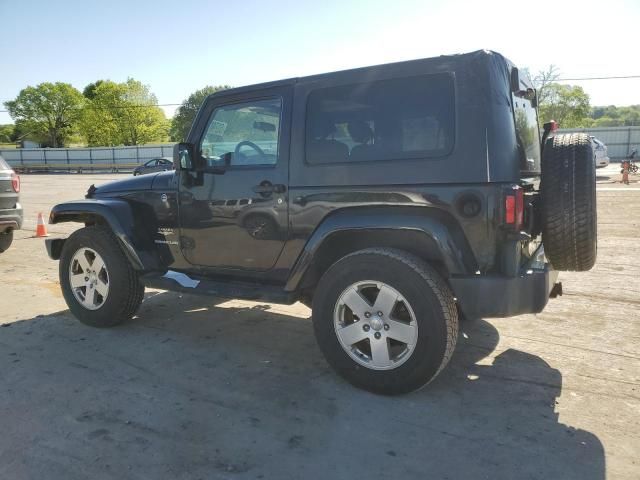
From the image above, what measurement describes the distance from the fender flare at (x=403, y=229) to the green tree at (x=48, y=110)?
317ft

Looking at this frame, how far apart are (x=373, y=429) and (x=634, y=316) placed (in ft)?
9.99

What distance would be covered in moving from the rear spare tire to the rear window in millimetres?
652

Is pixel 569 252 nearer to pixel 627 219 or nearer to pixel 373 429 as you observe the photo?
pixel 373 429

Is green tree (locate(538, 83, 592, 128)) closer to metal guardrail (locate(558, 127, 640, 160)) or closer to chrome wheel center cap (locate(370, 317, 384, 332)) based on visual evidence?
metal guardrail (locate(558, 127, 640, 160))

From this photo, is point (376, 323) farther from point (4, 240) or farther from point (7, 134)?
point (7, 134)

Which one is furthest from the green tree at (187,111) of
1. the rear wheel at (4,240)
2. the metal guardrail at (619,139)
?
the rear wheel at (4,240)

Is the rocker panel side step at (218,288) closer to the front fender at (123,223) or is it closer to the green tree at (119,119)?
the front fender at (123,223)

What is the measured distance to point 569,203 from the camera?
9.64ft

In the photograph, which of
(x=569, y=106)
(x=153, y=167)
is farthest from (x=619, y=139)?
(x=153, y=167)

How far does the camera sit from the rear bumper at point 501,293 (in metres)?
2.91

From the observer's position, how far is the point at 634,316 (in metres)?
4.47

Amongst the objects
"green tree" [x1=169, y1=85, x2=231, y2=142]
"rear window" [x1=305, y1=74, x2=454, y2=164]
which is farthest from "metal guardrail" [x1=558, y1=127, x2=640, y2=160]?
"green tree" [x1=169, y1=85, x2=231, y2=142]

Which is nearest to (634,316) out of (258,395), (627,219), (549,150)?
(549,150)

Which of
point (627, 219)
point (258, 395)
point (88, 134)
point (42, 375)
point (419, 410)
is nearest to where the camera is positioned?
point (419, 410)
